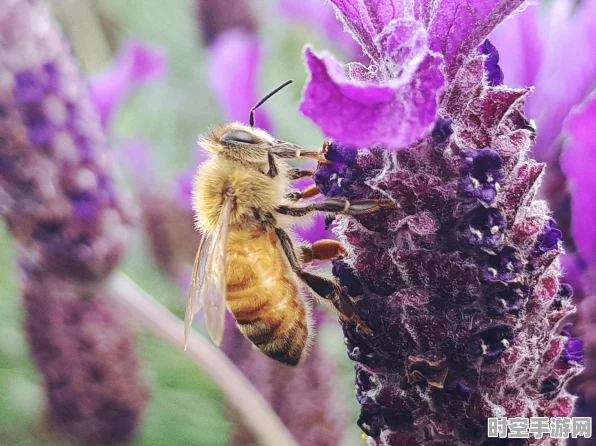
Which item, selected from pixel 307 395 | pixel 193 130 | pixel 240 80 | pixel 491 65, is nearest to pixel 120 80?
pixel 240 80

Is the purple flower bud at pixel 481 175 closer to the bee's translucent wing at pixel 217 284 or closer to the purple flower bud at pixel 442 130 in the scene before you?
the purple flower bud at pixel 442 130

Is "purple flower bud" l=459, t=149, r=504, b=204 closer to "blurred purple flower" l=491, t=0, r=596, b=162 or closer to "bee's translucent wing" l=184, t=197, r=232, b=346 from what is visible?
"bee's translucent wing" l=184, t=197, r=232, b=346

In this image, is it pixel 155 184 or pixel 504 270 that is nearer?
pixel 504 270

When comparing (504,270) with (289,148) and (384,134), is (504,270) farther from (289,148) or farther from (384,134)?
(289,148)

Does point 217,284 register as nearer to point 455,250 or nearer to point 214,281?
point 214,281

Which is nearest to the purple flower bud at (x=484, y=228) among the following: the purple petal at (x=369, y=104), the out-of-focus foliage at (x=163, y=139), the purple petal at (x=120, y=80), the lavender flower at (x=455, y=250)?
the lavender flower at (x=455, y=250)

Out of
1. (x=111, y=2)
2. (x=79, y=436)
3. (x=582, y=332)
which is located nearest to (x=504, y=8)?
(x=582, y=332)

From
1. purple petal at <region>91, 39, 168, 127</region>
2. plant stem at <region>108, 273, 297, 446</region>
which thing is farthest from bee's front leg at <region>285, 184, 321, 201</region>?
purple petal at <region>91, 39, 168, 127</region>
